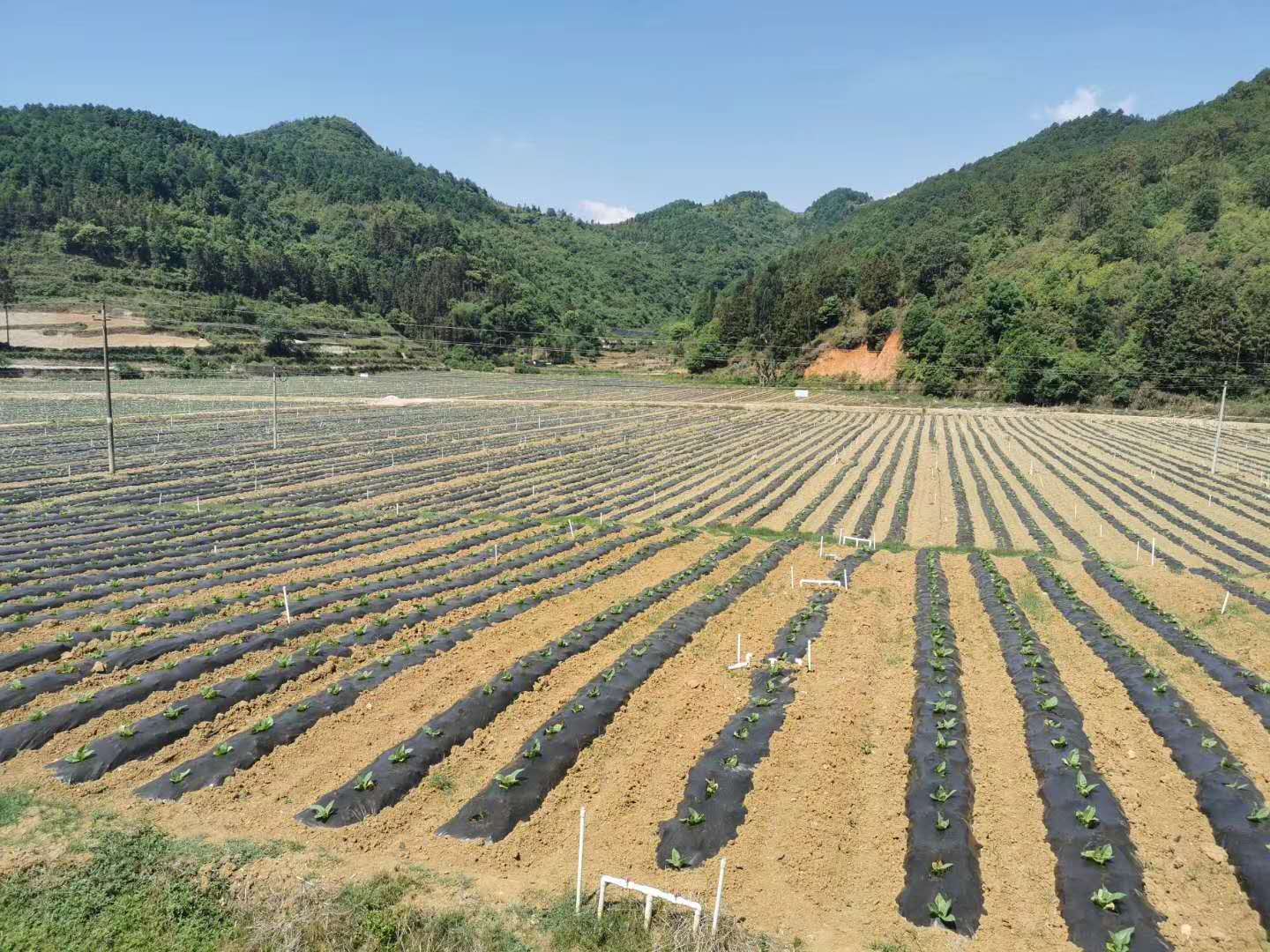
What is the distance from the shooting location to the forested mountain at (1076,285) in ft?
222

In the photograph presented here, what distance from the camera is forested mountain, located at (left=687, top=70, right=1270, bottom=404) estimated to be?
67688 mm

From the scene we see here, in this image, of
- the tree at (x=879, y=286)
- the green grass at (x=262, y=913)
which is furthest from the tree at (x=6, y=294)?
the tree at (x=879, y=286)

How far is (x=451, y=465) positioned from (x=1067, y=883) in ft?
96.2

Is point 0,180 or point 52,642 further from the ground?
point 0,180

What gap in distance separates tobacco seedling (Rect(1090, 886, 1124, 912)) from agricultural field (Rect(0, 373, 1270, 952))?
4 centimetres

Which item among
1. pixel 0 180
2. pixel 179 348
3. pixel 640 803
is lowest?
pixel 640 803

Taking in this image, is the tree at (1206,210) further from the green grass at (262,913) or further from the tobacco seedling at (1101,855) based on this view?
the green grass at (262,913)

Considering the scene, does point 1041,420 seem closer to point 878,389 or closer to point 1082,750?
point 878,389

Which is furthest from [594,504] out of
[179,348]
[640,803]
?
[179,348]

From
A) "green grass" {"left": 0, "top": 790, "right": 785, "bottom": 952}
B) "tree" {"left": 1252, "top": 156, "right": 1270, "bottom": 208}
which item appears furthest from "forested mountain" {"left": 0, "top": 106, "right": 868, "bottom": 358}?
"green grass" {"left": 0, "top": 790, "right": 785, "bottom": 952}

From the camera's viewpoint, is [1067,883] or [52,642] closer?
[1067,883]

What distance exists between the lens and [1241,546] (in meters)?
21.3

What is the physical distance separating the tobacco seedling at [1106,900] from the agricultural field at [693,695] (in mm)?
41

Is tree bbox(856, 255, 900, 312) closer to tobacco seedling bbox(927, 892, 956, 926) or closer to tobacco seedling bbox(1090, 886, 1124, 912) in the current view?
tobacco seedling bbox(1090, 886, 1124, 912)
